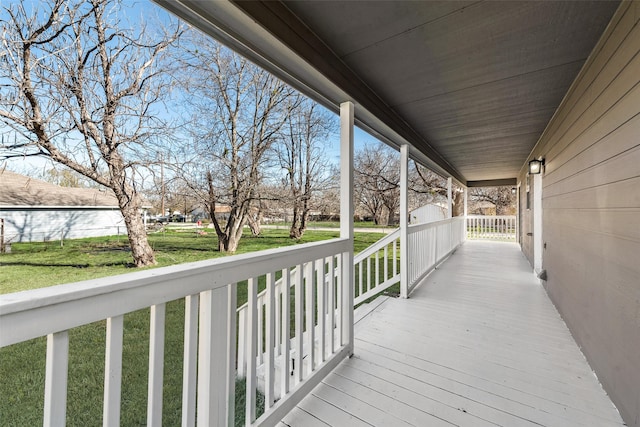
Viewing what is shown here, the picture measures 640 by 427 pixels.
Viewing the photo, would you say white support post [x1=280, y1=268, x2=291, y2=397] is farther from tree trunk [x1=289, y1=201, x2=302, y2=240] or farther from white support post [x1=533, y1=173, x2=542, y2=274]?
white support post [x1=533, y1=173, x2=542, y2=274]

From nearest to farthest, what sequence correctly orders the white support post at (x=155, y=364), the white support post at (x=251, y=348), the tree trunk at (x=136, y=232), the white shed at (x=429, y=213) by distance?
the white support post at (x=155, y=364), the white support post at (x=251, y=348), the tree trunk at (x=136, y=232), the white shed at (x=429, y=213)

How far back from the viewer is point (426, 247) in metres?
4.68

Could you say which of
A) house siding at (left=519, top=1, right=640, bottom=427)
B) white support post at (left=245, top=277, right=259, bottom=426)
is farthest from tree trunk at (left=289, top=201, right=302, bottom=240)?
house siding at (left=519, top=1, right=640, bottom=427)

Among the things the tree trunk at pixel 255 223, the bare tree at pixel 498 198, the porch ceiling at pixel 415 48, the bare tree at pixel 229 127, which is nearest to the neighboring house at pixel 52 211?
the bare tree at pixel 229 127

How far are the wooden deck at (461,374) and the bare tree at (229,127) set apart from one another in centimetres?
244

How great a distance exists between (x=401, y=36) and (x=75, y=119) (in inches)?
96.7

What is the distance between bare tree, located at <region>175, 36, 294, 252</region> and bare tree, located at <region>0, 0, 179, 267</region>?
2.13 ft

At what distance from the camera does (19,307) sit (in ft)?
2.27

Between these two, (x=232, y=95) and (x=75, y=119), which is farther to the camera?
(x=232, y=95)

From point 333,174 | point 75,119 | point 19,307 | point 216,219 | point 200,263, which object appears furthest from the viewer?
point 333,174

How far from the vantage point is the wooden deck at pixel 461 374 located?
1.58m

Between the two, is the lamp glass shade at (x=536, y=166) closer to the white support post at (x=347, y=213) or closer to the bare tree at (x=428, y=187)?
the white support post at (x=347, y=213)

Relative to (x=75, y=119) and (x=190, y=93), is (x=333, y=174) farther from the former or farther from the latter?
(x=75, y=119)

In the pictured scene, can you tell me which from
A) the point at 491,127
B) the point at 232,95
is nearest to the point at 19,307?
the point at 232,95
